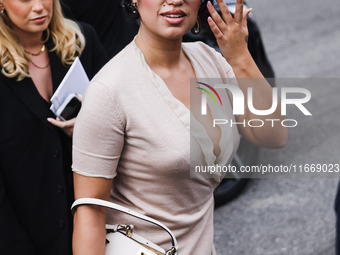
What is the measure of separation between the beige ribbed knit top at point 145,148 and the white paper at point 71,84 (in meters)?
0.67

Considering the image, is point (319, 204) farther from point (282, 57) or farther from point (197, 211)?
point (282, 57)

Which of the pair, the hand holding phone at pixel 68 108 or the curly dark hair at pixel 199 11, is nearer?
the curly dark hair at pixel 199 11

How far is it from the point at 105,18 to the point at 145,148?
1.93 meters

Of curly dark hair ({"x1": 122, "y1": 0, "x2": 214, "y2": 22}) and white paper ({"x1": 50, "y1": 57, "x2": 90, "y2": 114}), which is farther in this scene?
white paper ({"x1": 50, "y1": 57, "x2": 90, "y2": 114})

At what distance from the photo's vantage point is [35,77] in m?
2.57

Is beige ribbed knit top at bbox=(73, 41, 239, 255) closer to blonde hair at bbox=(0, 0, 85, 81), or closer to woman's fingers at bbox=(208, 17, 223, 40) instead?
woman's fingers at bbox=(208, 17, 223, 40)

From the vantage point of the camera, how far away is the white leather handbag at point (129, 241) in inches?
72.8

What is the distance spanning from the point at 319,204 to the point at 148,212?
2.85 m

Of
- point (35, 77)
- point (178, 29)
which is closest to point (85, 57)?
point (35, 77)

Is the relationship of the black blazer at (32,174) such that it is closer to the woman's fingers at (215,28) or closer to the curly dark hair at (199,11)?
the curly dark hair at (199,11)

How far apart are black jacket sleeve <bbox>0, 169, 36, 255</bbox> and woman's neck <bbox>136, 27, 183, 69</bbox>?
0.99m

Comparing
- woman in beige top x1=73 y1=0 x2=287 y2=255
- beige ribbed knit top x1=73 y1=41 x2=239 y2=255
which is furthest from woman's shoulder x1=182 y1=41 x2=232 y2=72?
beige ribbed knit top x1=73 y1=41 x2=239 y2=255

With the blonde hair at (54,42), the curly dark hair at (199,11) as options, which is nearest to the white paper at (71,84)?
the blonde hair at (54,42)

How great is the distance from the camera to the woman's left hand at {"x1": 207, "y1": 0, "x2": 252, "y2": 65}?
183 centimetres
